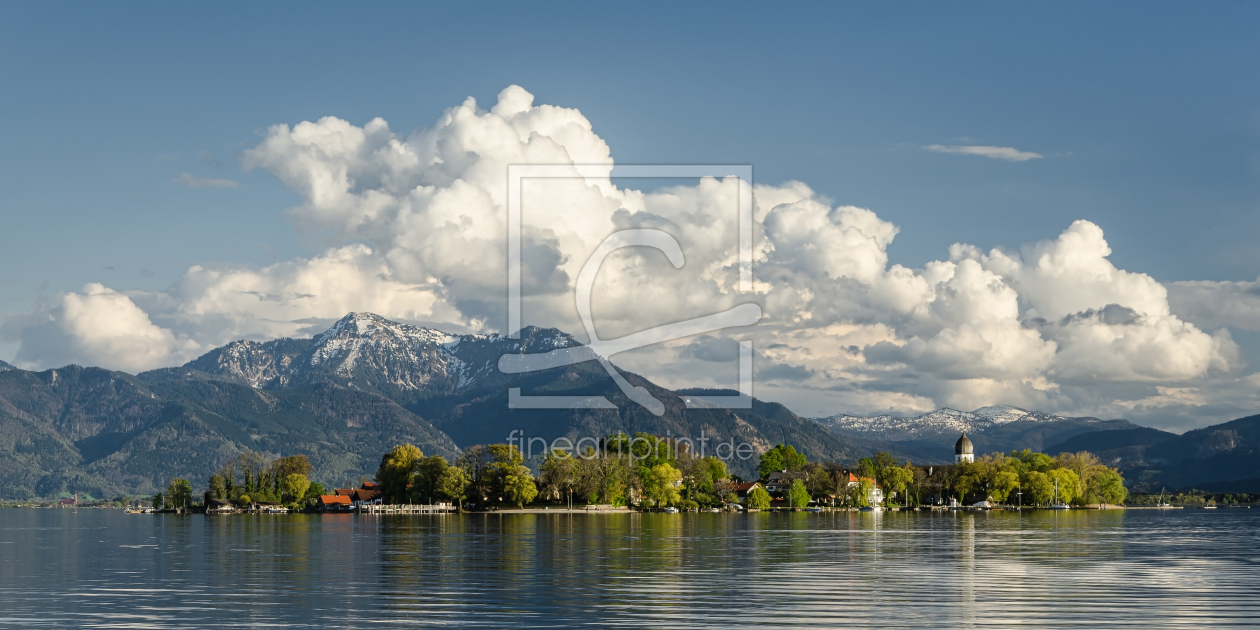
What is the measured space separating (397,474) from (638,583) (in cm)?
13399

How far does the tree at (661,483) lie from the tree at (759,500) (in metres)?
20.9

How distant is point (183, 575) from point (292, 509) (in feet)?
480

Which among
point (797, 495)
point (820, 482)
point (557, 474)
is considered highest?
point (557, 474)

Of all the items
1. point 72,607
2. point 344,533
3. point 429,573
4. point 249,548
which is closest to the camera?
point 72,607

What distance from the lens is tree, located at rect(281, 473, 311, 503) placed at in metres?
188

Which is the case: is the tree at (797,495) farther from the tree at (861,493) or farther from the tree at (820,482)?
the tree at (861,493)

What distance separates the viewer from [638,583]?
45656 millimetres

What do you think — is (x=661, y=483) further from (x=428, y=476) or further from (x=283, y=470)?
(x=283, y=470)

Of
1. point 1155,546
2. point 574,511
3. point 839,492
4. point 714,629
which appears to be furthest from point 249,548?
point 839,492

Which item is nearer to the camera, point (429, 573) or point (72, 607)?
point (72, 607)

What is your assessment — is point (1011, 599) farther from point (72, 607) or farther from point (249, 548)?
point (249, 548)

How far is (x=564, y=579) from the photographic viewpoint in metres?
47.2

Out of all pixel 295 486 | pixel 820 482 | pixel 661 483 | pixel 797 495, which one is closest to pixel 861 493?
pixel 820 482

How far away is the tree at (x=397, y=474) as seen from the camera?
173m
